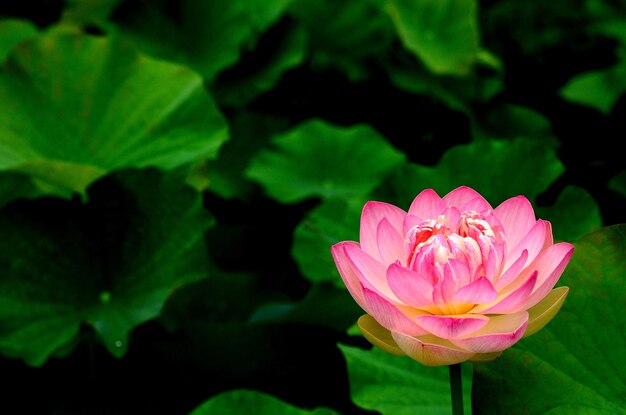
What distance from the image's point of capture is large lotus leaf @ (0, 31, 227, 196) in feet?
4.18

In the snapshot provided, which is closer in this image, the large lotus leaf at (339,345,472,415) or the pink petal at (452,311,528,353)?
the pink petal at (452,311,528,353)

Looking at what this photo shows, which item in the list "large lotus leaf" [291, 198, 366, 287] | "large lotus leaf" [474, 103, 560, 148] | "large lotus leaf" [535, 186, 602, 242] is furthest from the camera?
"large lotus leaf" [474, 103, 560, 148]

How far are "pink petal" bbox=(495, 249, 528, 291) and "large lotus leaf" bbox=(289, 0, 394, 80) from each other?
61.3 inches

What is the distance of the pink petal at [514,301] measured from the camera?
0.47 metres

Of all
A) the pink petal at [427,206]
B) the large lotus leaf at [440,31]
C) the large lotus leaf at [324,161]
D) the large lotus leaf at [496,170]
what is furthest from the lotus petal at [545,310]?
the large lotus leaf at [440,31]

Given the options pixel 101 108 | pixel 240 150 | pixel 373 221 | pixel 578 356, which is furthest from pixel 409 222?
pixel 240 150

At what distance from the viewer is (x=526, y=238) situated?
52cm

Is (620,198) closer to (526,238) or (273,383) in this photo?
(273,383)

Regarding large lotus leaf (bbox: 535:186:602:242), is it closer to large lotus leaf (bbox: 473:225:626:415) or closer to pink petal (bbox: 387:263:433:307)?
large lotus leaf (bbox: 473:225:626:415)

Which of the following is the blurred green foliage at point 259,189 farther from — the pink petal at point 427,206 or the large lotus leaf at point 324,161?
the pink petal at point 427,206

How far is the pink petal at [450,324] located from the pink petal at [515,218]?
10cm

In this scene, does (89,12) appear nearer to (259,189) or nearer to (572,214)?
(259,189)

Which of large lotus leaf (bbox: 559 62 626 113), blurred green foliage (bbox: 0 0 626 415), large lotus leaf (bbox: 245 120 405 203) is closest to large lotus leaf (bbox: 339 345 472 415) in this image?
blurred green foliage (bbox: 0 0 626 415)

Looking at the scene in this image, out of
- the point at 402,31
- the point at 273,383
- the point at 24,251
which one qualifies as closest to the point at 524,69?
the point at 402,31
